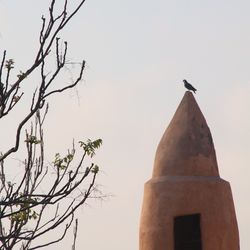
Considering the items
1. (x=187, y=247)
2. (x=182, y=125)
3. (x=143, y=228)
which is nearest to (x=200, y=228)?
(x=187, y=247)

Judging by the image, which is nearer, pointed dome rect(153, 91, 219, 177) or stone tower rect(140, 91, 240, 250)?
stone tower rect(140, 91, 240, 250)

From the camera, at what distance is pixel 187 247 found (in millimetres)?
11438

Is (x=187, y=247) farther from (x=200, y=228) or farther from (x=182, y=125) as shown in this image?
(x=182, y=125)

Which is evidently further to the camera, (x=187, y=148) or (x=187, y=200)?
(x=187, y=148)

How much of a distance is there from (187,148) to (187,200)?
122cm

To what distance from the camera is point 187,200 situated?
11492 millimetres

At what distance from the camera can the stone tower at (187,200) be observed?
448 inches

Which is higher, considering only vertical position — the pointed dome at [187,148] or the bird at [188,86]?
the bird at [188,86]

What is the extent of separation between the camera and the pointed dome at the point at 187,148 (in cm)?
1203

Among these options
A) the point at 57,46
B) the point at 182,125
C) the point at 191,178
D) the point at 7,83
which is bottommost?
the point at 7,83

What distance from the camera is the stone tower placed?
1138 centimetres

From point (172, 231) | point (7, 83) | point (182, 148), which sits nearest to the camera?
point (7, 83)

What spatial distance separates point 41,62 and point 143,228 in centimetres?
746

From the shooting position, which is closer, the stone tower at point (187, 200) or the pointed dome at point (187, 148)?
the stone tower at point (187, 200)
